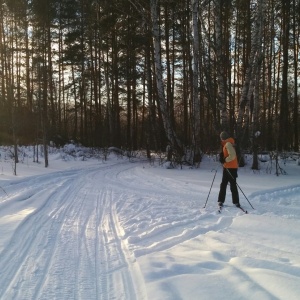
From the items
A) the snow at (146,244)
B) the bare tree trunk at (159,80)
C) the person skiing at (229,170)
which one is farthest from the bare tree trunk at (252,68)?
the person skiing at (229,170)

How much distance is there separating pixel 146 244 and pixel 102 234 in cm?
93

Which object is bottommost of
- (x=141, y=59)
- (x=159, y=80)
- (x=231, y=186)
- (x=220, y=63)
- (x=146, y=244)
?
(x=146, y=244)

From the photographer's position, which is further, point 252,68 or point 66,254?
point 252,68

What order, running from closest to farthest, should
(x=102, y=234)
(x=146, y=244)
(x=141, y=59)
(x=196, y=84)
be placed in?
(x=146, y=244)
(x=102, y=234)
(x=196, y=84)
(x=141, y=59)

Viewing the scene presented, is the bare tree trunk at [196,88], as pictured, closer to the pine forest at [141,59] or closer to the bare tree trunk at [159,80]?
the pine forest at [141,59]

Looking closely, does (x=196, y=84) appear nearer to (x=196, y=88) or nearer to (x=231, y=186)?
(x=196, y=88)

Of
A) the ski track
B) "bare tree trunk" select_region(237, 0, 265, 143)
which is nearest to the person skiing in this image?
the ski track

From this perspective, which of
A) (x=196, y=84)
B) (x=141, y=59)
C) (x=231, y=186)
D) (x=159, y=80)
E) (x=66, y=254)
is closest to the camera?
(x=66, y=254)

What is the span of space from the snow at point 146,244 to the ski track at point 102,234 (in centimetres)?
2

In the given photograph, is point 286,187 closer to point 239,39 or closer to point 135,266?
point 135,266

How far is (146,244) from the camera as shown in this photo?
16.9ft

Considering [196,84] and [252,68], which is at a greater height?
[252,68]

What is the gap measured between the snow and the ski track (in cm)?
2

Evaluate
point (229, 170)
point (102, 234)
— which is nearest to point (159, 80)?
point (229, 170)
